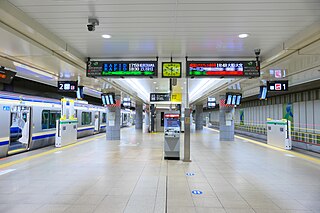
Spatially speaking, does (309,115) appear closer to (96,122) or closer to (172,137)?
(172,137)

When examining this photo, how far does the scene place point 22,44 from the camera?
4.40 m

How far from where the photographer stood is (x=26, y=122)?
30.3 ft

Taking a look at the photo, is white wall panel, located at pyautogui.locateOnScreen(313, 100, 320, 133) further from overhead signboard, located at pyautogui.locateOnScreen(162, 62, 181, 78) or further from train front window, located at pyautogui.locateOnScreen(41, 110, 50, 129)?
train front window, located at pyautogui.locateOnScreen(41, 110, 50, 129)

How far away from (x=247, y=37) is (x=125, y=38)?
2720 mm

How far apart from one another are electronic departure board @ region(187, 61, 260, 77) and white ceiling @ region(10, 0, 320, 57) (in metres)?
0.36

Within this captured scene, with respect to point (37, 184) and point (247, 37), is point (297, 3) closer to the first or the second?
point (247, 37)

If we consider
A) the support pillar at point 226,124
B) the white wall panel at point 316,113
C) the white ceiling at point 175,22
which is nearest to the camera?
the white ceiling at point 175,22

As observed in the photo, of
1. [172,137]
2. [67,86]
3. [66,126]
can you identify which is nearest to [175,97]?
[66,126]

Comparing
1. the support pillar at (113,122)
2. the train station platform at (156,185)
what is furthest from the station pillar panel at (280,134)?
the support pillar at (113,122)

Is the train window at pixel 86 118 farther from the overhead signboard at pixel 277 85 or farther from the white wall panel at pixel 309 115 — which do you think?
the white wall panel at pixel 309 115

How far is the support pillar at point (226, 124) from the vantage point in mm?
13258

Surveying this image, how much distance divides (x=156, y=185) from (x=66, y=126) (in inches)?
315

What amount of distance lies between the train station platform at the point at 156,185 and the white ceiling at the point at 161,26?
10.4ft

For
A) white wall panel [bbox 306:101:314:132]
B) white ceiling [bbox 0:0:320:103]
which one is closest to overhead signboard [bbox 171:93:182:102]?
white wall panel [bbox 306:101:314:132]
